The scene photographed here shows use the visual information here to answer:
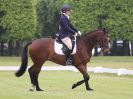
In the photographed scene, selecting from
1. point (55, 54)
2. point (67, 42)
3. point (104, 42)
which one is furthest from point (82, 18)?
point (67, 42)

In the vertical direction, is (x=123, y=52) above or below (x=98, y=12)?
below

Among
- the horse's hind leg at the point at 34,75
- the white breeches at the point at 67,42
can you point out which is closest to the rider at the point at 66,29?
the white breeches at the point at 67,42

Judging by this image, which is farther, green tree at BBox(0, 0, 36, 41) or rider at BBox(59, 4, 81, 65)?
green tree at BBox(0, 0, 36, 41)

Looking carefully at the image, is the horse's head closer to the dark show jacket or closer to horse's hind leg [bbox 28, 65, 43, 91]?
the dark show jacket

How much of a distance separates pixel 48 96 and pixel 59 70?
22.7m

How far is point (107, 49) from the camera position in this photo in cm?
2177

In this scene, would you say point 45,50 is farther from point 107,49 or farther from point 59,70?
point 59,70

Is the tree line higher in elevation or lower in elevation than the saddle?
lower

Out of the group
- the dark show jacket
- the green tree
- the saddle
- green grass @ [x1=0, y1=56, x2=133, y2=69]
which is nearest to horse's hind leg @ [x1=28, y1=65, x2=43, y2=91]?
the saddle

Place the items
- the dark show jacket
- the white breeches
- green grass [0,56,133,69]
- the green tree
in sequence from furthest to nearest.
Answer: the green tree < green grass [0,56,133,69] < the white breeches < the dark show jacket

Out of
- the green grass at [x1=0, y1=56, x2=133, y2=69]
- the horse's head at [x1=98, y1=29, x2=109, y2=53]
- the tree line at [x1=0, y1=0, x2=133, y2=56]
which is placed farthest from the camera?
the tree line at [x1=0, y1=0, x2=133, y2=56]

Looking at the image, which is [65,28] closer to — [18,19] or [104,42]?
[104,42]

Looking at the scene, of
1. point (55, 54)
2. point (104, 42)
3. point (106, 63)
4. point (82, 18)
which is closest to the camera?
point (55, 54)

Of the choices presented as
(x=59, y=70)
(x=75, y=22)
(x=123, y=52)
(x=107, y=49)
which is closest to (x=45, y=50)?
(x=107, y=49)
